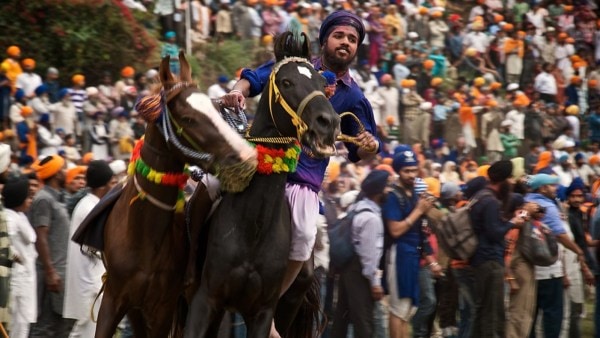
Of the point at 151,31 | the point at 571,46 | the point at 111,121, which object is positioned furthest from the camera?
the point at 571,46

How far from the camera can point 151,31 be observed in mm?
27844

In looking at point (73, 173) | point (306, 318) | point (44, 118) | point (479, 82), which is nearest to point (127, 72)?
point (44, 118)

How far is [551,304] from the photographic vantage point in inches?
536

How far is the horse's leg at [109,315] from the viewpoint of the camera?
317 inches

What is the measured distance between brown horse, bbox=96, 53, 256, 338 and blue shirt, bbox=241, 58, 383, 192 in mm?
681

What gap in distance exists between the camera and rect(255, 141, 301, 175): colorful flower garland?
301 inches

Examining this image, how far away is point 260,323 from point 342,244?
449cm

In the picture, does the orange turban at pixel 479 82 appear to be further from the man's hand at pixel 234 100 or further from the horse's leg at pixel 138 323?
the horse's leg at pixel 138 323

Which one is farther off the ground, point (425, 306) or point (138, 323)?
point (138, 323)

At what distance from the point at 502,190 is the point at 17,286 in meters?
5.39

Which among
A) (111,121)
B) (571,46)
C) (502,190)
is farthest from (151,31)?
(502,190)

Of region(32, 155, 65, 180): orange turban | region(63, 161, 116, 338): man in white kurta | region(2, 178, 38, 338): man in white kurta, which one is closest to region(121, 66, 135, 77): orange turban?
region(32, 155, 65, 180): orange turban

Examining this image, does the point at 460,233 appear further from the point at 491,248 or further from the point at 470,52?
the point at 470,52

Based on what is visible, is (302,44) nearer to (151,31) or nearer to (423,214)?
(423,214)
